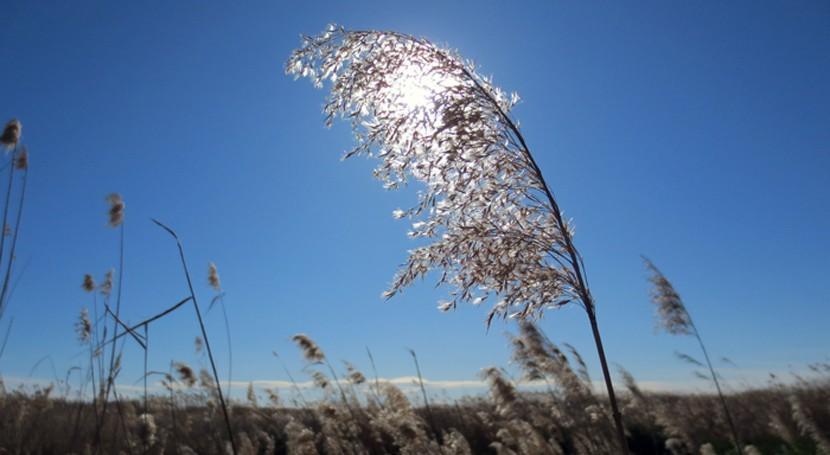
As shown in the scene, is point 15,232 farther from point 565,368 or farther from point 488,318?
point 565,368

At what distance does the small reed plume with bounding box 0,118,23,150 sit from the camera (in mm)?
4777

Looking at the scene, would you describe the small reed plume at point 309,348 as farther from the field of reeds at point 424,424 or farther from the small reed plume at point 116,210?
the small reed plume at point 116,210

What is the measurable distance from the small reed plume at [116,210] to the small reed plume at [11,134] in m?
1.14

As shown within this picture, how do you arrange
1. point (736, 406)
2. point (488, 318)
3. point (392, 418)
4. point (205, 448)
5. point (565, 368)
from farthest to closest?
1. point (736, 406)
2. point (205, 448)
3. point (565, 368)
4. point (392, 418)
5. point (488, 318)

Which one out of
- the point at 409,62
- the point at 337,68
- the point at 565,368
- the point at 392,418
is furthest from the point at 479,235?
the point at 565,368

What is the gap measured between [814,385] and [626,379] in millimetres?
6536

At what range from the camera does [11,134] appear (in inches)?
191

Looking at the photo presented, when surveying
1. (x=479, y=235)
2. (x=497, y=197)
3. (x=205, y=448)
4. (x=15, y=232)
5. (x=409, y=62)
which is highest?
(x=409, y=62)

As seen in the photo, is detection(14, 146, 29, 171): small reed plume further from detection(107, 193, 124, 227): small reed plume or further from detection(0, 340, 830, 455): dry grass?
detection(0, 340, 830, 455): dry grass

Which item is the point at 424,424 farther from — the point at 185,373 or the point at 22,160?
the point at 22,160

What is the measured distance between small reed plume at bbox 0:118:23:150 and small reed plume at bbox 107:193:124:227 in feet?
3.73

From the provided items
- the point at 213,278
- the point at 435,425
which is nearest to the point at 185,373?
the point at 213,278

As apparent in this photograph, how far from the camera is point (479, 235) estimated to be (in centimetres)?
296

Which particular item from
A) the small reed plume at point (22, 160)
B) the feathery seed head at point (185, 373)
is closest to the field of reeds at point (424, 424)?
the feathery seed head at point (185, 373)
